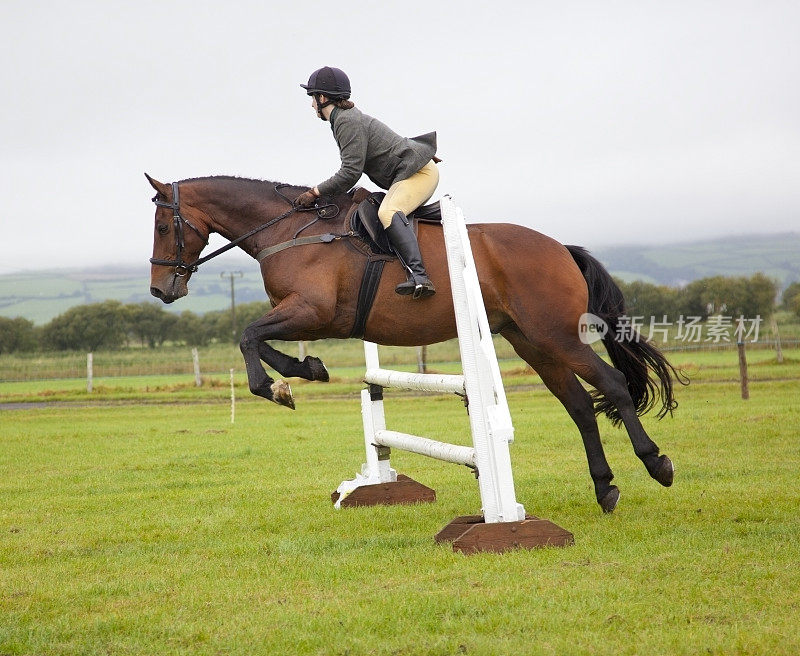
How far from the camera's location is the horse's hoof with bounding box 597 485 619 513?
6.36 metres

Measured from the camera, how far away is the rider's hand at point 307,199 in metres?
6.18

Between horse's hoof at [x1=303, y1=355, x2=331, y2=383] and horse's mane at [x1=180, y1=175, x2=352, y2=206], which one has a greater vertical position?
horse's mane at [x1=180, y1=175, x2=352, y2=206]

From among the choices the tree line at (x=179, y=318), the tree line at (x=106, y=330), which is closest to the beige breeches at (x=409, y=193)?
the tree line at (x=179, y=318)

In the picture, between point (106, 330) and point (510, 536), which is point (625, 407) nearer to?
point (510, 536)

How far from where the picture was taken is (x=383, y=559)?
507 cm

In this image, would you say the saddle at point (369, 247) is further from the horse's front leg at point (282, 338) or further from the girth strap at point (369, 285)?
the horse's front leg at point (282, 338)

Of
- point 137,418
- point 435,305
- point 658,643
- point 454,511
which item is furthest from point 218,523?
point 137,418

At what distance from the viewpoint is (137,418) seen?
65.5 ft

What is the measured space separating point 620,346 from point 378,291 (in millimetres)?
2092

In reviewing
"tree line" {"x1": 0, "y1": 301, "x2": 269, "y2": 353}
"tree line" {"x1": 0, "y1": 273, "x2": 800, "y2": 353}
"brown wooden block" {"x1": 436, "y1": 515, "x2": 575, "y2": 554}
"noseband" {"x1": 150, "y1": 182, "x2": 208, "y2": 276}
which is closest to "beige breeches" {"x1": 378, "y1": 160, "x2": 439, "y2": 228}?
"noseband" {"x1": 150, "y1": 182, "x2": 208, "y2": 276}

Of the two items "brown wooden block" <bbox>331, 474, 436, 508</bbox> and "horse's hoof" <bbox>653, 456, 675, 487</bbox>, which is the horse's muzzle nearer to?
"brown wooden block" <bbox>331, 474, 436, 508</bbox>

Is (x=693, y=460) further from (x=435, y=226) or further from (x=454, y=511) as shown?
(x=435, y=226)

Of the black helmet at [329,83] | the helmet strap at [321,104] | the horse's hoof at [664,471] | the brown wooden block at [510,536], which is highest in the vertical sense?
the black helmet at [329,83]

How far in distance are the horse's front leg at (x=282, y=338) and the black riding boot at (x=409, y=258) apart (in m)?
0.62
